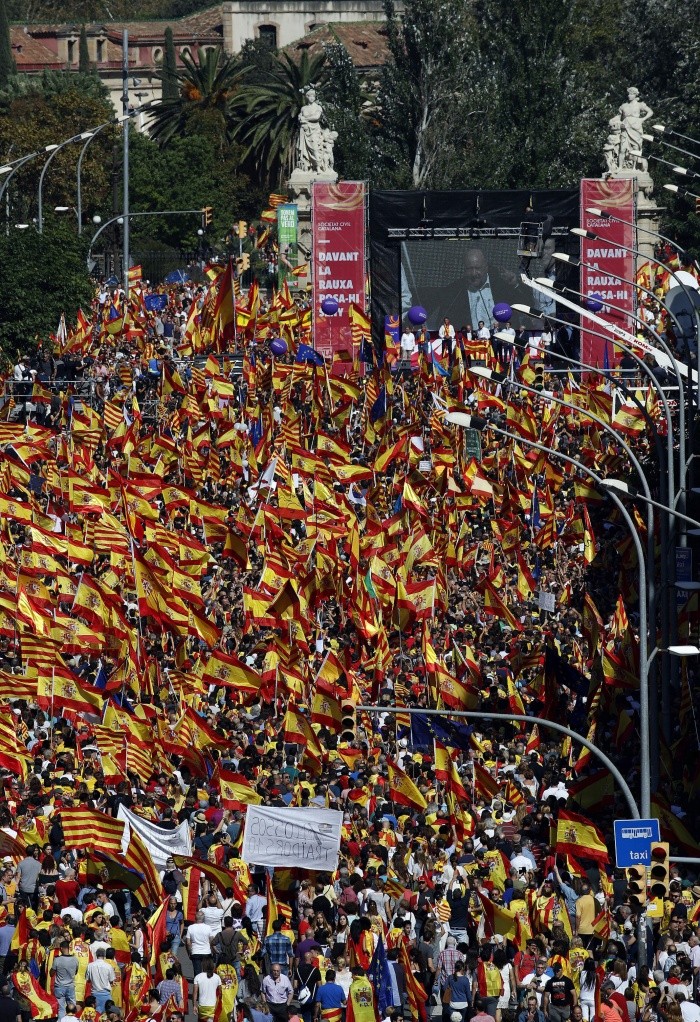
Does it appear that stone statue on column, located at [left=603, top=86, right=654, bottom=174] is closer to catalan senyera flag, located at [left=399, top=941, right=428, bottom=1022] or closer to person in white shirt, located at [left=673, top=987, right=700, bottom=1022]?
catalan senyera flag, located at [left=399, top=941, right=428, bottom=1022]

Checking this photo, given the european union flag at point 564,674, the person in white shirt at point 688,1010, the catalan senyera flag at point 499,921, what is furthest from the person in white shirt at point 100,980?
the european union flag at point 564,674

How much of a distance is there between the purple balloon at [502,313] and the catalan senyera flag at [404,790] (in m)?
29.0

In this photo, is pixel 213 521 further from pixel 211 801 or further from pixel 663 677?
pixel 211 801

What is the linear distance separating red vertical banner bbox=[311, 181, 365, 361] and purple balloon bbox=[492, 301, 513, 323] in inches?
112

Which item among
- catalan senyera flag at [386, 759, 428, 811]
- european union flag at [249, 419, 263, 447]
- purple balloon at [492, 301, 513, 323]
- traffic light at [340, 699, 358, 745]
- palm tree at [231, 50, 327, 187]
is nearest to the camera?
catalan senyera flag at [386, 759, 428, 811]

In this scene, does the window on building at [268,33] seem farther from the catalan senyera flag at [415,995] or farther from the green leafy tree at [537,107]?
the catalan senyera flag at [415,995]

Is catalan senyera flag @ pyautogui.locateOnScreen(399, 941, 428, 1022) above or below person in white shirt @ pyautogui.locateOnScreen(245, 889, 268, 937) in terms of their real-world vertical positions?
below

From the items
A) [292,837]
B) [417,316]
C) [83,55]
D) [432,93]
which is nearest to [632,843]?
[292,837]

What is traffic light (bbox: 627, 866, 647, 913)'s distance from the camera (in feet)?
65.0

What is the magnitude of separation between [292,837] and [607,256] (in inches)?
1315

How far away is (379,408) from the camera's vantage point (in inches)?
1729

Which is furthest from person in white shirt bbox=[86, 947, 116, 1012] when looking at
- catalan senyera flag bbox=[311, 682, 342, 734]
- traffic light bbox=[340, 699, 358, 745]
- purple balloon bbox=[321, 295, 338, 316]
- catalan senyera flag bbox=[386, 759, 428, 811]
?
purple balloon bbox=[321, 295, 338, 316]

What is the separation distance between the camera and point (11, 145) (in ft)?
286

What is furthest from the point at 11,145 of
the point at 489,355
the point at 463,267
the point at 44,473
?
the point at 44,473
